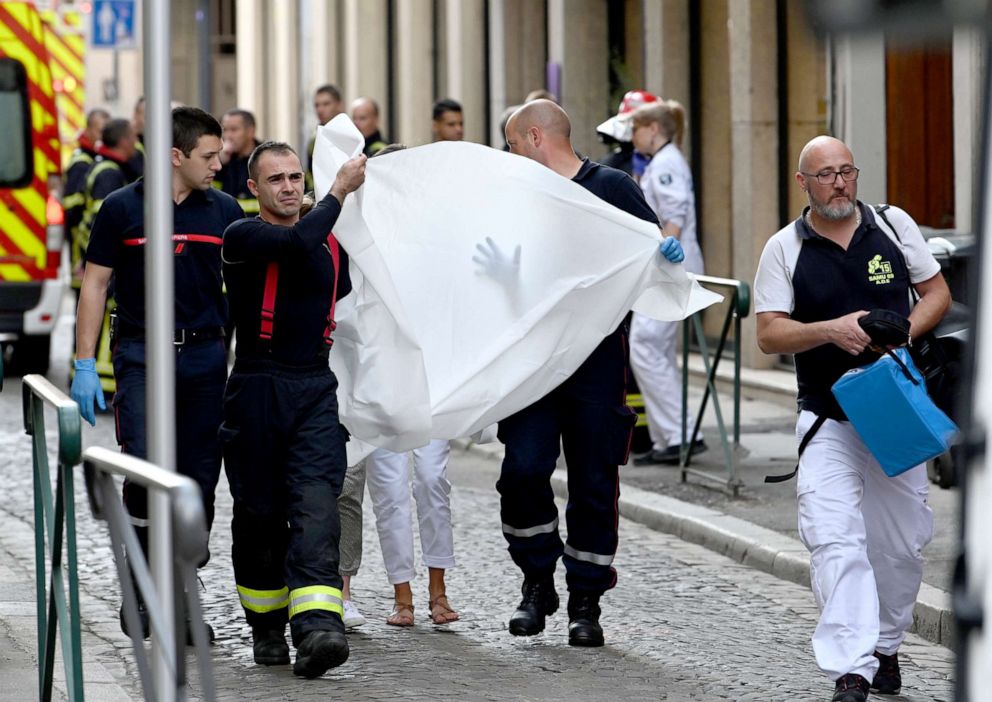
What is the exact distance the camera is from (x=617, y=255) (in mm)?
7035

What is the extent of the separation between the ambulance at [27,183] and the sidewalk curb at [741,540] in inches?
276

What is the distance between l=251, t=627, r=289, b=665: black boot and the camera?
6.44m

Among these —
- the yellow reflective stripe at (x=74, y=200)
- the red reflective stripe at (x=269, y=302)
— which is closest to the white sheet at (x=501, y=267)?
the red reflective stripe at (x=269, y=302)

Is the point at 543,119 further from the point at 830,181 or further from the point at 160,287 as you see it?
the point at 160,287

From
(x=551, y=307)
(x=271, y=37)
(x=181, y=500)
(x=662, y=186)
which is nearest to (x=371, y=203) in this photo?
(x=551, y=307)

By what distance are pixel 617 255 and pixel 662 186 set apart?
159 inches

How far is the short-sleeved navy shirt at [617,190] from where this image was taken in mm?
7137

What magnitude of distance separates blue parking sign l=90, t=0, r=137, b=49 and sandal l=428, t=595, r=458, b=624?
57.7 ft

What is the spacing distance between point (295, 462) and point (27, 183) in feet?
34.9

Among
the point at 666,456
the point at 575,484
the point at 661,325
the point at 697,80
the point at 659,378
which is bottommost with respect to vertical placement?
the point at 666,456

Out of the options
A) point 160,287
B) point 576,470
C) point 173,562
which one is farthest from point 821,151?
point 173,562

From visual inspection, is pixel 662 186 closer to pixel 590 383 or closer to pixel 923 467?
pixel 590 383

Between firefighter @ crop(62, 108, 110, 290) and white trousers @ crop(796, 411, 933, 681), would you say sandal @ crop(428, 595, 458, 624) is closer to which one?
white trousers @ crop(796, 411, 933, 681)

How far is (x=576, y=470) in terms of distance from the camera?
692cm
